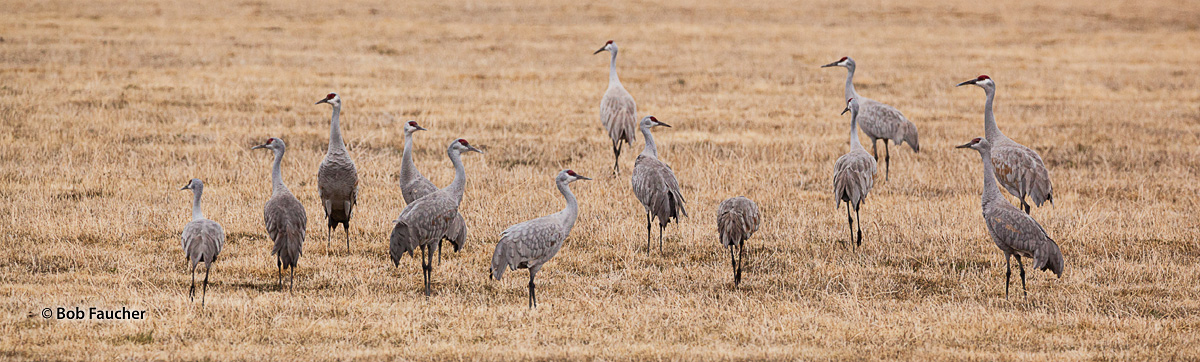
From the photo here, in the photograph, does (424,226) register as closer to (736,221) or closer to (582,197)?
(736,221)

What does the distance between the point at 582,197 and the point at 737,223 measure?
3.57 m

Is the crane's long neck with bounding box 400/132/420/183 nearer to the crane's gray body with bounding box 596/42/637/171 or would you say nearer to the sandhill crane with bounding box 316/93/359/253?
the sandhill crane with bounding box 316/93/359/253

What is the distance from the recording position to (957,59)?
26.8m

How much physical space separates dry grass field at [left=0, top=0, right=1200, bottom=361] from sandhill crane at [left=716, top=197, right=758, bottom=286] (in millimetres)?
335

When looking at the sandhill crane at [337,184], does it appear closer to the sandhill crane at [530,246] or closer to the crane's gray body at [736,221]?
the sandhill crane at [530,246]

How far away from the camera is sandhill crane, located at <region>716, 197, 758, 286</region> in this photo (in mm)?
8164

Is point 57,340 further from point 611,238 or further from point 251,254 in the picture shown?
point 611,238

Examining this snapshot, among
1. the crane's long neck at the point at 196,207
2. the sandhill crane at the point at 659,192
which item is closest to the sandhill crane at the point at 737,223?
the sandhill crane at the point at 659,192

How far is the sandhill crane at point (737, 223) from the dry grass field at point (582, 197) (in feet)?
1.10

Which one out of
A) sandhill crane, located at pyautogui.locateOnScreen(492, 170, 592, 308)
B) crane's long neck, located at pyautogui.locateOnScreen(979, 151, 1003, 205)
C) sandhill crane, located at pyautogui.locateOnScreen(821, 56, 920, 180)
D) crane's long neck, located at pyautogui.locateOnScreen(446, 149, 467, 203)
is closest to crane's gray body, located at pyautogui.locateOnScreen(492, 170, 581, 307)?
sandhill crane, located at pyautogui.locateOnScreen(492, 170, 592, 308)

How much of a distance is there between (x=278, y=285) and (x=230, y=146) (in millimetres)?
6769

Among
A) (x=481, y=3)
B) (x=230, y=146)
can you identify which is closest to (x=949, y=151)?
(x=230, y=146)

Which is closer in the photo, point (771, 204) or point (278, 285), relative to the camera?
point (278, 285)

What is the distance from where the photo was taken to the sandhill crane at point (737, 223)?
8164mm
